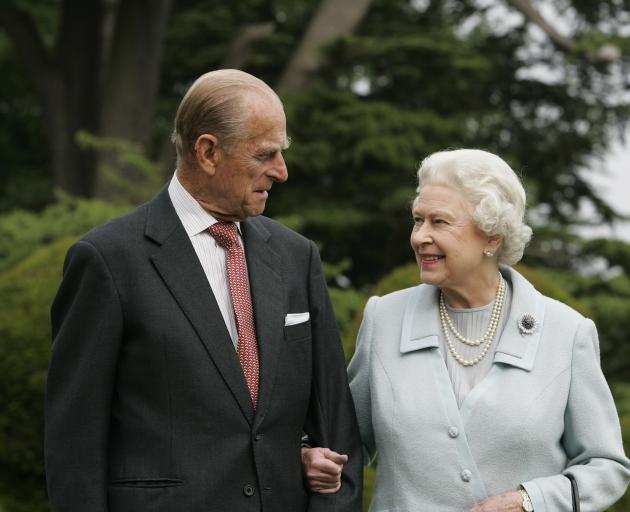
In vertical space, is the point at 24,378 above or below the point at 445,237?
below

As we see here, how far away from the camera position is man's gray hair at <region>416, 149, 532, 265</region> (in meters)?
3.13

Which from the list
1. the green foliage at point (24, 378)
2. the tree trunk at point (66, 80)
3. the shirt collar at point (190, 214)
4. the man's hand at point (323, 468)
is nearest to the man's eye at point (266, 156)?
the shirt collar at point (190, 214)

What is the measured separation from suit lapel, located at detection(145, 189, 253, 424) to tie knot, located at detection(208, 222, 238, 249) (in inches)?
3.6

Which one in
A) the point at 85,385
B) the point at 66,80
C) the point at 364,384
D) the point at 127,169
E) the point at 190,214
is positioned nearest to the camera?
the point at 85,385

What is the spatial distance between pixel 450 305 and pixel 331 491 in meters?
0.70

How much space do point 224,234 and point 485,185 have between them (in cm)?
80

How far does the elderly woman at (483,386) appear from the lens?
3.10 meters

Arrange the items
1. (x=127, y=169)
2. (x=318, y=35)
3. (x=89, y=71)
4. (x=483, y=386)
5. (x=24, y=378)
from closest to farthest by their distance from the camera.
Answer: (x=483, y=386), (x=24, y=378), (x=127, y=169), (x=318, y=35), (x=89, y=71)

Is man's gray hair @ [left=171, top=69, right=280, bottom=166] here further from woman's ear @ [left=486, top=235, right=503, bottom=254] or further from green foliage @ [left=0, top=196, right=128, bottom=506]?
green foliage @ [left=0, top=196, right=128, bottom=506]

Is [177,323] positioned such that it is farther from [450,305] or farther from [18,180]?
[18,180]

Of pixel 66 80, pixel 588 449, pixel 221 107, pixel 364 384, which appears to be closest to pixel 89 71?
pixel 66 80

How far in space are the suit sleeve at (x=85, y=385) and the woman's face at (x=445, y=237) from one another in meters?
0.94

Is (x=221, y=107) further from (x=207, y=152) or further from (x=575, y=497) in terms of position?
(x=575, y=497)

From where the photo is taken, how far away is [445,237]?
10.3 ft
